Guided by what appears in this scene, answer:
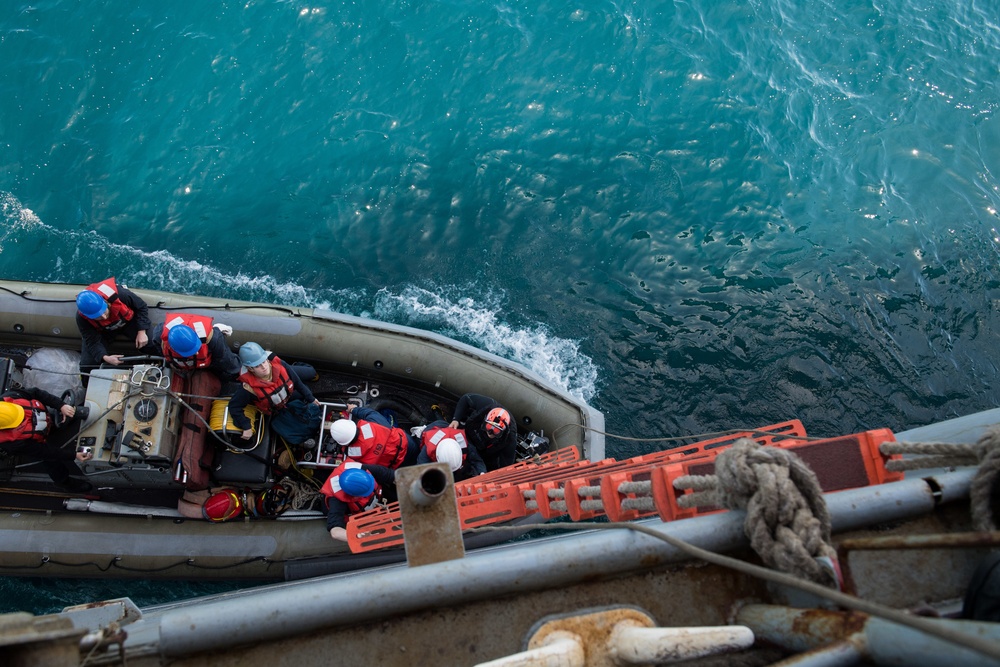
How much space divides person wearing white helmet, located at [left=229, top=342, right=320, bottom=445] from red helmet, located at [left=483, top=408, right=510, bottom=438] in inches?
61.0

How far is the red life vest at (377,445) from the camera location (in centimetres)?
544

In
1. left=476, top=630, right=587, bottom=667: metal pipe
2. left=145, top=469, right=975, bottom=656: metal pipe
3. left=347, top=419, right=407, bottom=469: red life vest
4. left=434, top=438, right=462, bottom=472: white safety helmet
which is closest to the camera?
left=476, top=630, right=587, bottom=667: metal pipe

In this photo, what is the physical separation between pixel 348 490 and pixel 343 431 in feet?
1.78

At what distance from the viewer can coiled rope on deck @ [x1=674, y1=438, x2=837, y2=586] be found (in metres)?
1.81

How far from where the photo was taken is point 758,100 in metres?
8.86

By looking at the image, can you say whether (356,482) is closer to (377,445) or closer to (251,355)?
(377,445)

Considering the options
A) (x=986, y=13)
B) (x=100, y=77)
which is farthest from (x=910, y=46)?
(x=100, y=77)

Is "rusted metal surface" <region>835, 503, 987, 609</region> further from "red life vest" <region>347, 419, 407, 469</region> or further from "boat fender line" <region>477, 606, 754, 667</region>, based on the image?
"red life vest" <region>347, 419, 407, 469</region>

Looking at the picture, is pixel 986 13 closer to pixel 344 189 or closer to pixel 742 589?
pixel 344 189

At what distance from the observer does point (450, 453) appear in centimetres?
533

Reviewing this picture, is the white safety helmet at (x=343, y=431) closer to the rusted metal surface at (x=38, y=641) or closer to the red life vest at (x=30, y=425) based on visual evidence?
the red life vest at (x=30, y=425)

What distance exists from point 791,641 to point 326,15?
374 inches

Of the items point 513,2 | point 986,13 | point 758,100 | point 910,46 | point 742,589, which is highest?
point 513,2

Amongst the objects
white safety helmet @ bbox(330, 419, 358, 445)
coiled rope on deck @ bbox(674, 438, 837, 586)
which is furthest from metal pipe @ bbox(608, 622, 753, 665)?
white safety helmet @ bbox(330, 419, 358, 445)
